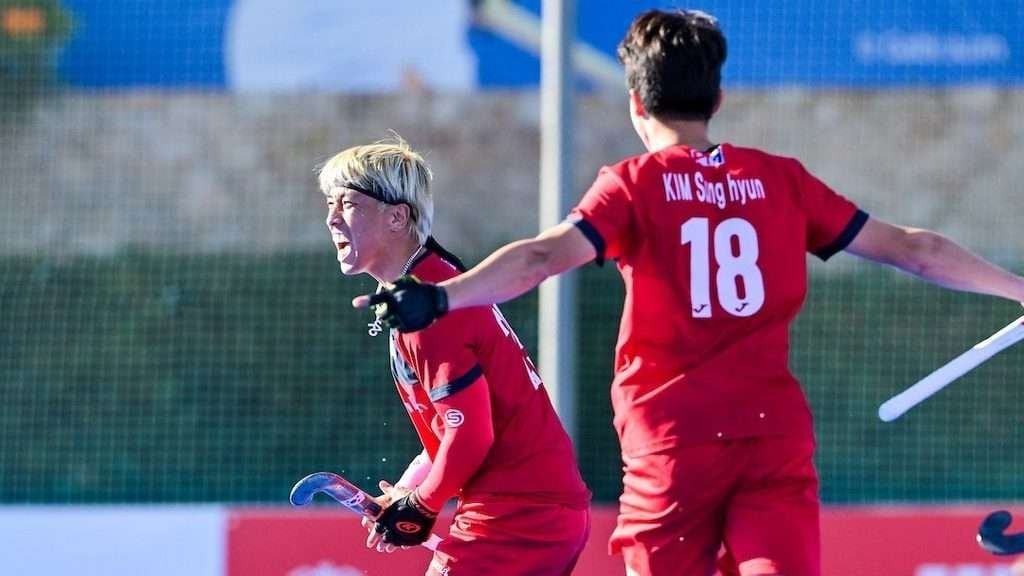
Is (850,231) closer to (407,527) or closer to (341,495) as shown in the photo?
(407,527)

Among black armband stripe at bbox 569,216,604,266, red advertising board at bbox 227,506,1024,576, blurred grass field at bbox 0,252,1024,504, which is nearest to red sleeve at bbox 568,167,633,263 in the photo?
black armband stripe at bbox 569,216,604,266

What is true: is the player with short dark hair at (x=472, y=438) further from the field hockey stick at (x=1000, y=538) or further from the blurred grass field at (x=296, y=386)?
the blurred grass field at (x=296, y=386)

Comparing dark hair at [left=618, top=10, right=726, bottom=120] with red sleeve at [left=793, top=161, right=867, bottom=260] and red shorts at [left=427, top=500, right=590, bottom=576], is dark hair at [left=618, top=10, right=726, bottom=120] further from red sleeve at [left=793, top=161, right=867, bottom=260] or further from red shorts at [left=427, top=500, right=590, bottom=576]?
red shorts at [left=427, top=500, right=590, bottom=576]

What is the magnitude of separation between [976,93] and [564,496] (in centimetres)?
696

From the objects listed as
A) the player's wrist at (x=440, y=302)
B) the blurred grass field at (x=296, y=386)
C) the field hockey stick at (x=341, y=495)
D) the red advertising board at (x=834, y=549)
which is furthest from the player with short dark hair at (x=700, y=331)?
the blurred grass field at (x=296, y=386)

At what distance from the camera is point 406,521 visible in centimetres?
395

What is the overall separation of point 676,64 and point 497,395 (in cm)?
94

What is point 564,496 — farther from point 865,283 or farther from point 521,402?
point 865,283

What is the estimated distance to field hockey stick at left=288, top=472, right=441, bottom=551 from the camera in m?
4.05

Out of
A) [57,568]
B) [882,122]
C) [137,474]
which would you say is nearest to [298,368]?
[137,474]

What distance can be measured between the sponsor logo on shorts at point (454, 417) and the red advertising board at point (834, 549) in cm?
254

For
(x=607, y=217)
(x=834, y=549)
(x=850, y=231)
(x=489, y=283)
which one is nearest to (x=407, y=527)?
(x=489, y=283)

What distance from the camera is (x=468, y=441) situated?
3.85m

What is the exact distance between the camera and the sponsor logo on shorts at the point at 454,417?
3.83 metres
